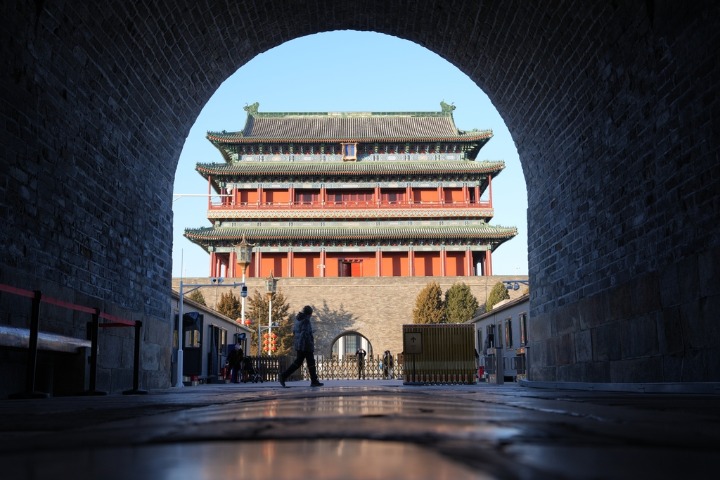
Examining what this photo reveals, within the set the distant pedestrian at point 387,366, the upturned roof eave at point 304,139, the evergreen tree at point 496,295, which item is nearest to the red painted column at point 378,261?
the upturned roof eave at point 304,139

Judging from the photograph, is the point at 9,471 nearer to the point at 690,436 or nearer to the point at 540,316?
the point at 690,436

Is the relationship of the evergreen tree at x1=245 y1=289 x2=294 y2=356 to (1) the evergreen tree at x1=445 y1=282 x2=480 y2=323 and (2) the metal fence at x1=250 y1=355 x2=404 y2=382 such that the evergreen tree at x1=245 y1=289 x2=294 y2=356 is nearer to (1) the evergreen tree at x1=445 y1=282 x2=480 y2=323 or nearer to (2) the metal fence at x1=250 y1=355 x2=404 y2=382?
(2) the metal fence at x1=250 y1=355 x2=404 y2=382

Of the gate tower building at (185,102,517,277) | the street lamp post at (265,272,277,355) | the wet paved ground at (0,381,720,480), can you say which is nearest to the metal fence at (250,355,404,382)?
Result: the street lamp post at (265,272,277,355)

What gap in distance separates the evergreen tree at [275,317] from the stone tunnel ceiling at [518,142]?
89.7 ft

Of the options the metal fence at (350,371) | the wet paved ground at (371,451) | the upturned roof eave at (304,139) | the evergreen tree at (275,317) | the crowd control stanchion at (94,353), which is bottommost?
the metal fence at (350,371)

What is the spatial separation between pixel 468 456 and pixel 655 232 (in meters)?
6.94

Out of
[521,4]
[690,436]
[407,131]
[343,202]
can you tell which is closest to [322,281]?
[343,202]

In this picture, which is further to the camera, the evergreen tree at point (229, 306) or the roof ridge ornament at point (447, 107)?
the roof ridge ornament at point (447, 107)

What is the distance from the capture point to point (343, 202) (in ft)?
145

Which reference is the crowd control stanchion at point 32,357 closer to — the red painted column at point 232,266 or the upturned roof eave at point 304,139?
the red painted column at point 232,266

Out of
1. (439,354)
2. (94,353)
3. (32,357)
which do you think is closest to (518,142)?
(439,354)

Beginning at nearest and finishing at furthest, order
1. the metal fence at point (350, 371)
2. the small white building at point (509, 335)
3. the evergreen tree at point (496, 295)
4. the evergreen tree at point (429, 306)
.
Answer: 1. the small white building at point (509, 335)
2. the metal fence at point (350, 371)
3. the evergreen tree at point (429, 306)
4. the evergreen tree at point (496, 295)

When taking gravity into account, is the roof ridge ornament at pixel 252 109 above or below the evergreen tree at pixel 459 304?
above

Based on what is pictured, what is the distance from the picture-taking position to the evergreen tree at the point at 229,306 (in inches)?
1497
